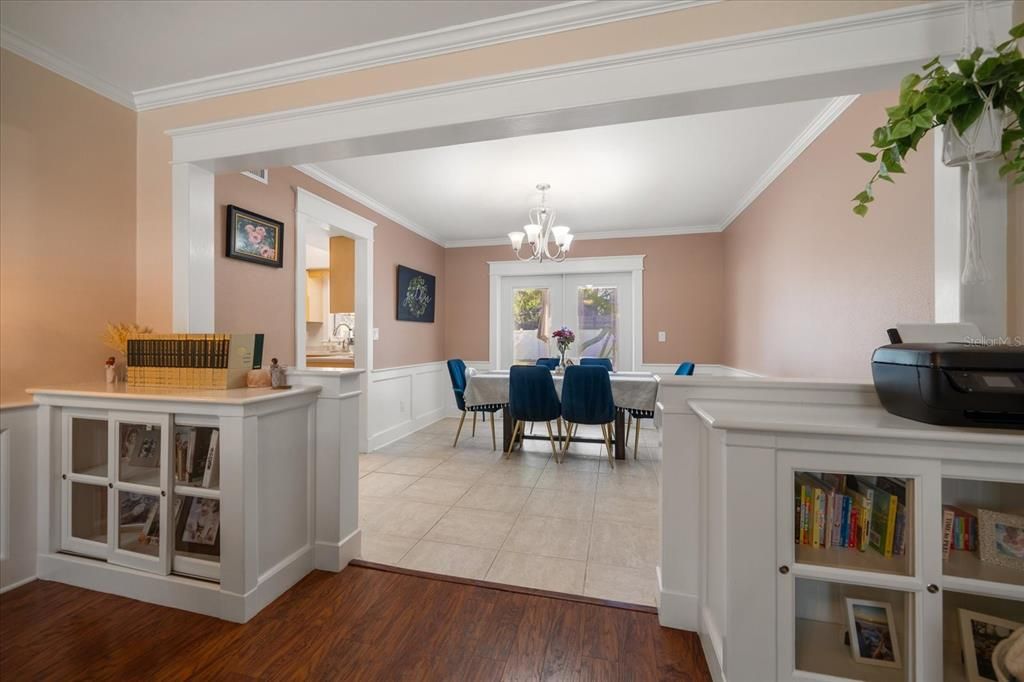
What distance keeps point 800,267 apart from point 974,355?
2.02 m

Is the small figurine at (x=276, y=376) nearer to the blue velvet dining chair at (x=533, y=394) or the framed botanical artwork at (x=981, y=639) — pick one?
the blue velvet dining chair at (x=533, y=394)

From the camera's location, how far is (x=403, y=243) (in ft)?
15.4

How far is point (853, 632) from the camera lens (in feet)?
3.67

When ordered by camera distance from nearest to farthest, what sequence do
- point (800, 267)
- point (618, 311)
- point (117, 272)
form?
point (117, 272) → point (800, 267) → point (618, 311)

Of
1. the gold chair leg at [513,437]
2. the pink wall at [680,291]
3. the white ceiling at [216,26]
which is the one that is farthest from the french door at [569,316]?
the white ceiling at [216,26]

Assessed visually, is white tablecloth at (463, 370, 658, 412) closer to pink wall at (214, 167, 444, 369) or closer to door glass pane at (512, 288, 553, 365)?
pink wall at (214, 167, 444, 369)

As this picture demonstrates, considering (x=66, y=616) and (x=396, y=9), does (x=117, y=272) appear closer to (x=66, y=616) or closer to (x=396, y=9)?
(x=66, y=616)

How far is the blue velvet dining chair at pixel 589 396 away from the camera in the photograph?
3.43 metres

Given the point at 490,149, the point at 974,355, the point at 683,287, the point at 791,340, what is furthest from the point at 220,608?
the point at 683,287

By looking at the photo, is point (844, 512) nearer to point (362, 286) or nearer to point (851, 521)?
point (851, 521)

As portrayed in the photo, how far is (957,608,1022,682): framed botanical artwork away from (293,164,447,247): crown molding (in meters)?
3.99

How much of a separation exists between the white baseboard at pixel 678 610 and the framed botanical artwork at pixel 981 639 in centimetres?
71

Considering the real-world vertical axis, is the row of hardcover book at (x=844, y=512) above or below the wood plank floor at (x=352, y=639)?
above

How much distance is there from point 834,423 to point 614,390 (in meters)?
2.61
